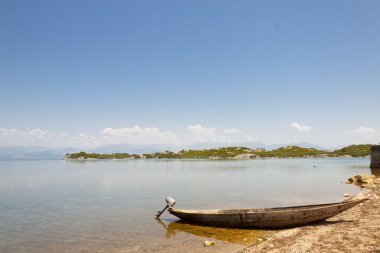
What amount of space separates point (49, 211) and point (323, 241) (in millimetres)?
23702

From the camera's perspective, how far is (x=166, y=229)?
2016 centimetres

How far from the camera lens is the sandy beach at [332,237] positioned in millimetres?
12688

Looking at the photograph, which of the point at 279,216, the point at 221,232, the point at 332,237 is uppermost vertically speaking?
the point at 279,216

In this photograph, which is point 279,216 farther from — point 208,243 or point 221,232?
point 208,243

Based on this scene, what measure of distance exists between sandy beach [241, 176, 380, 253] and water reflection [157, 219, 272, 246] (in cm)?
116

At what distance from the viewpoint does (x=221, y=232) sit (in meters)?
18.3

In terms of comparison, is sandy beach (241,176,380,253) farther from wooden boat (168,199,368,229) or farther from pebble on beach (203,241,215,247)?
pebble on beach (203,241,215,247)

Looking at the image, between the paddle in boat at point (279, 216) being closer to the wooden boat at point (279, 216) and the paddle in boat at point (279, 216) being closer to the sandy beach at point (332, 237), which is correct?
the wooden boat at point (279, 216)

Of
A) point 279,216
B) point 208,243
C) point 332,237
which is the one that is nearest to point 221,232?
point 208,243

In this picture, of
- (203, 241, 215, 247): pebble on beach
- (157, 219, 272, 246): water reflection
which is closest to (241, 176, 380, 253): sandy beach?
(157, 219, 272, 246): water reflection

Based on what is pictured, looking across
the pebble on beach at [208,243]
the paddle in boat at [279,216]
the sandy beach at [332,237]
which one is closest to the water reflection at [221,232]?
the paddle in boat at [279,216]

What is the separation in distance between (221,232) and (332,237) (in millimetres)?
6447

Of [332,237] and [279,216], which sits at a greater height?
[279,216]

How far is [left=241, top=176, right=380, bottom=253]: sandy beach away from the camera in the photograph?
12.7 m
